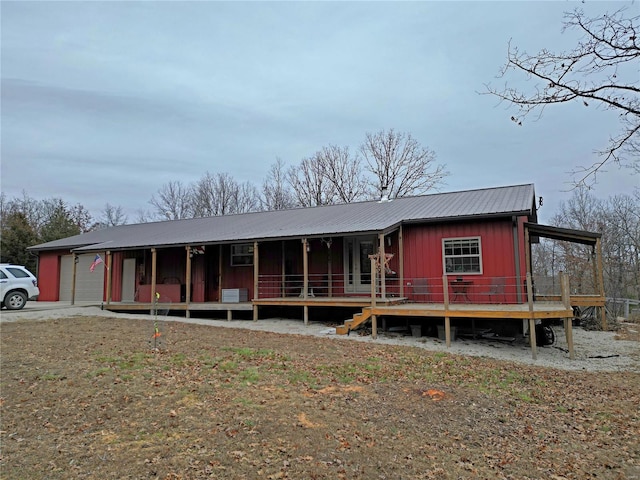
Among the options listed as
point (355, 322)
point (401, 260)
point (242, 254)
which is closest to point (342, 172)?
point (242, 254)

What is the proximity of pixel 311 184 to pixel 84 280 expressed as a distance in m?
20.5

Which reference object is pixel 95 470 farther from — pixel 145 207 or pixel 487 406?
pixel 145 207

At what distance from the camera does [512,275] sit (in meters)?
11.7

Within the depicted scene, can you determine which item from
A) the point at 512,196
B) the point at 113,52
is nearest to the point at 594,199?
the point at 512,196

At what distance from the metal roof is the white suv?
2792 millimetres

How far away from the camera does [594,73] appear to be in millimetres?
4633

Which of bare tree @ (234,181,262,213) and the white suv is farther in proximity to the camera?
bare tree @ (234,181,262,213)

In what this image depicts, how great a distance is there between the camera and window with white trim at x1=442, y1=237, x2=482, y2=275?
40.0 feet

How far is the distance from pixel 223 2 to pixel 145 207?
128 ft

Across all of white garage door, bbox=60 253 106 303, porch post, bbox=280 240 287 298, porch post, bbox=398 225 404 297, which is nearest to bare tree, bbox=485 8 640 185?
porch post, bbox=398 225 404 297

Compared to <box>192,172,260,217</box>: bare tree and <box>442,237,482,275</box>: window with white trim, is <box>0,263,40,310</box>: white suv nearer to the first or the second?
<box>442,237,482,275</box>: window with white trim

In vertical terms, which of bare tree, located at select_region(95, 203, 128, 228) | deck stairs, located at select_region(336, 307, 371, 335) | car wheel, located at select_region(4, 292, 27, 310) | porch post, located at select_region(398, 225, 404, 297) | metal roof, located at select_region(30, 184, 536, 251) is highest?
bare tree, located at select_region(95, 203, 128, 228)

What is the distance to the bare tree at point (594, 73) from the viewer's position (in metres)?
4.37

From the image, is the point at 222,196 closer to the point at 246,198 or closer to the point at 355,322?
the point at 246,198
